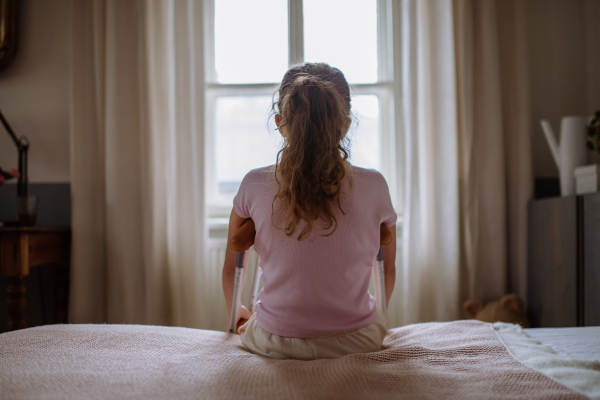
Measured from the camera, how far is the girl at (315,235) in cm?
95

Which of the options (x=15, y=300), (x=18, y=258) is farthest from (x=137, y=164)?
(x=15, y=300)

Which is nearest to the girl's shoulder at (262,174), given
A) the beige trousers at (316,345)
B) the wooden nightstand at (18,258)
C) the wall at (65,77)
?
the beige trousers at (316,345)

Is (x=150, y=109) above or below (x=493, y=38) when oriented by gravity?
below

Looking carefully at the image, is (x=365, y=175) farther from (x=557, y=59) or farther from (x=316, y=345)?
(x=557, y=59)

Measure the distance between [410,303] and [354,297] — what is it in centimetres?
130

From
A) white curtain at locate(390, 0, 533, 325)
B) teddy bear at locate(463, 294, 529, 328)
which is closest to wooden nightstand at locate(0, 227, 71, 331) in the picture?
white curtain at locate(390, 0, 533, 325)

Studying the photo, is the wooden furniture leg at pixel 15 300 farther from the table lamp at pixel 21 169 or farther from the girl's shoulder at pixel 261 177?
the girl's shoulder at pixel 261 177

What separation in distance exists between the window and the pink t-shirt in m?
1.45

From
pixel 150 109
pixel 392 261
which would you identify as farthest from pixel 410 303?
pixel 150 109

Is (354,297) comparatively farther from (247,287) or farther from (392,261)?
(247,287)

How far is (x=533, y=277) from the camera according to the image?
2088 millimetres

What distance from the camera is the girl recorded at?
95cm

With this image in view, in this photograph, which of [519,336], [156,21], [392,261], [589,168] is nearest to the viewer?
[519,336]

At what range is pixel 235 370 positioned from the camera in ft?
2.53
